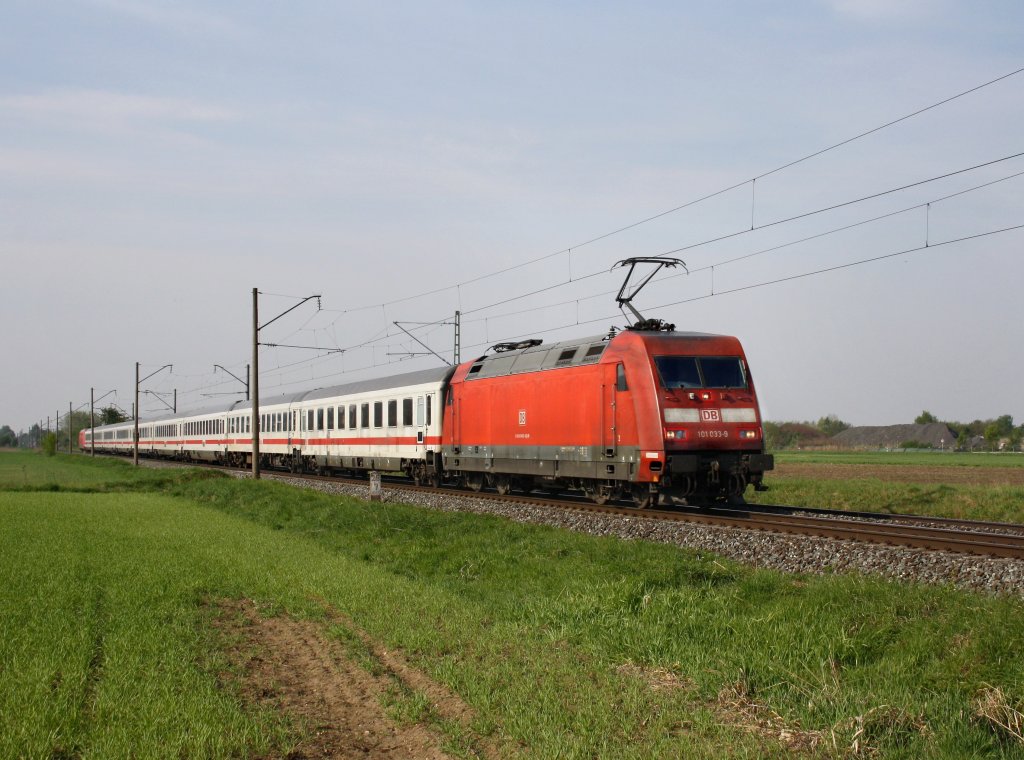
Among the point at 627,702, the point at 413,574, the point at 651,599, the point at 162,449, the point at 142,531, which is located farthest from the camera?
the point at 162,449

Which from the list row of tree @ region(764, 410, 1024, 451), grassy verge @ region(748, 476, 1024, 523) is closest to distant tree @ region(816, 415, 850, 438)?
row of tree @ region(764, 410, 1024, 451)

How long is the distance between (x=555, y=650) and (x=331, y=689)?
2076mm

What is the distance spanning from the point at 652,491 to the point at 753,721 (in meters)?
13.0

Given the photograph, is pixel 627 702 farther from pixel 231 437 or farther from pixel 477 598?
pixel 231 437

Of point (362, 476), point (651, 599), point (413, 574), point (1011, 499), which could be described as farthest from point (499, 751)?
point (362, 476)

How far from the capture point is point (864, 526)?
1656 centimetres

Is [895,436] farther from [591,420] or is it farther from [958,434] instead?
[591,420]

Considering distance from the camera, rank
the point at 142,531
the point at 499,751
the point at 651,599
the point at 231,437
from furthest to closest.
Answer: the point at 231,437
the point at 142,531
the point at 651,599
the point at 499,751

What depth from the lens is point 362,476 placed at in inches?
1624

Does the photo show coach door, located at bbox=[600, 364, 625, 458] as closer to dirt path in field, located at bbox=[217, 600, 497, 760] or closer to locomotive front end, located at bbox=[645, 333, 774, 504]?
locomotive front end, located at bbox=[645, 333, 774, 504]

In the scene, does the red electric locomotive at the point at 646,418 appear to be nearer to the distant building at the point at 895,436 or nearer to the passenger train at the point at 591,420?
the passenger train at the point at 591,420

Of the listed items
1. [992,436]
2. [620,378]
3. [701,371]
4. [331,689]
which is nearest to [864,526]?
[701,371]

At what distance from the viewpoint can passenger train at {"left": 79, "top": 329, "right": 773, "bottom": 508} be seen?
18609 millimetres

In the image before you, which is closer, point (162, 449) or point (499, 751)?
point (499, 751)
